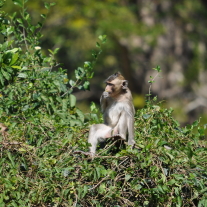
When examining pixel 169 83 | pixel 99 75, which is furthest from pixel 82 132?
pixel 99 75

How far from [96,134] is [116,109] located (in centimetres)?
60

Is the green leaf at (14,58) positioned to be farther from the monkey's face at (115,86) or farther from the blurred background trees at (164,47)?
the blurred background trees at (164,47)

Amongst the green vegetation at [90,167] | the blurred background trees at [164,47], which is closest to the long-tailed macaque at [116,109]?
the green vegetation at [90,167]

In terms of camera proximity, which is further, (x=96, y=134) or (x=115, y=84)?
(x=115, y=84)

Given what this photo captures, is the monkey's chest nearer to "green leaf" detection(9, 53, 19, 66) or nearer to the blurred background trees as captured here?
"green leaf" detection(9, 53, 19, 66)

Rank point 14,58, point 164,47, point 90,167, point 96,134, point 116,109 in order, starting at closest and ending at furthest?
point 90,167
point 14,58
point 96,134
point 116,109
point 164,47

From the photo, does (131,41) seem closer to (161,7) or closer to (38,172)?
(161,7)

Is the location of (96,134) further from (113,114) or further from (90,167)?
(90,167)

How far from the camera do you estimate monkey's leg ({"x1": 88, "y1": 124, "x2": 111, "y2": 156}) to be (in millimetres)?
5263

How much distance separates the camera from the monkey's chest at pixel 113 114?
5762mm

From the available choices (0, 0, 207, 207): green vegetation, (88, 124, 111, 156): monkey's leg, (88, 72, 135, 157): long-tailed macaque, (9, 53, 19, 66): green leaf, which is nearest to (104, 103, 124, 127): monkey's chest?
(88, 72, 135, 157): long-tailed macaque

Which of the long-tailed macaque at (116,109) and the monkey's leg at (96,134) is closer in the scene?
the monkey's leg at (96,134)

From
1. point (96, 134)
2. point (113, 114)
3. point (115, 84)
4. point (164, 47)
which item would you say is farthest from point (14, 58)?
point (164, 47)

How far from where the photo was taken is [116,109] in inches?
227
